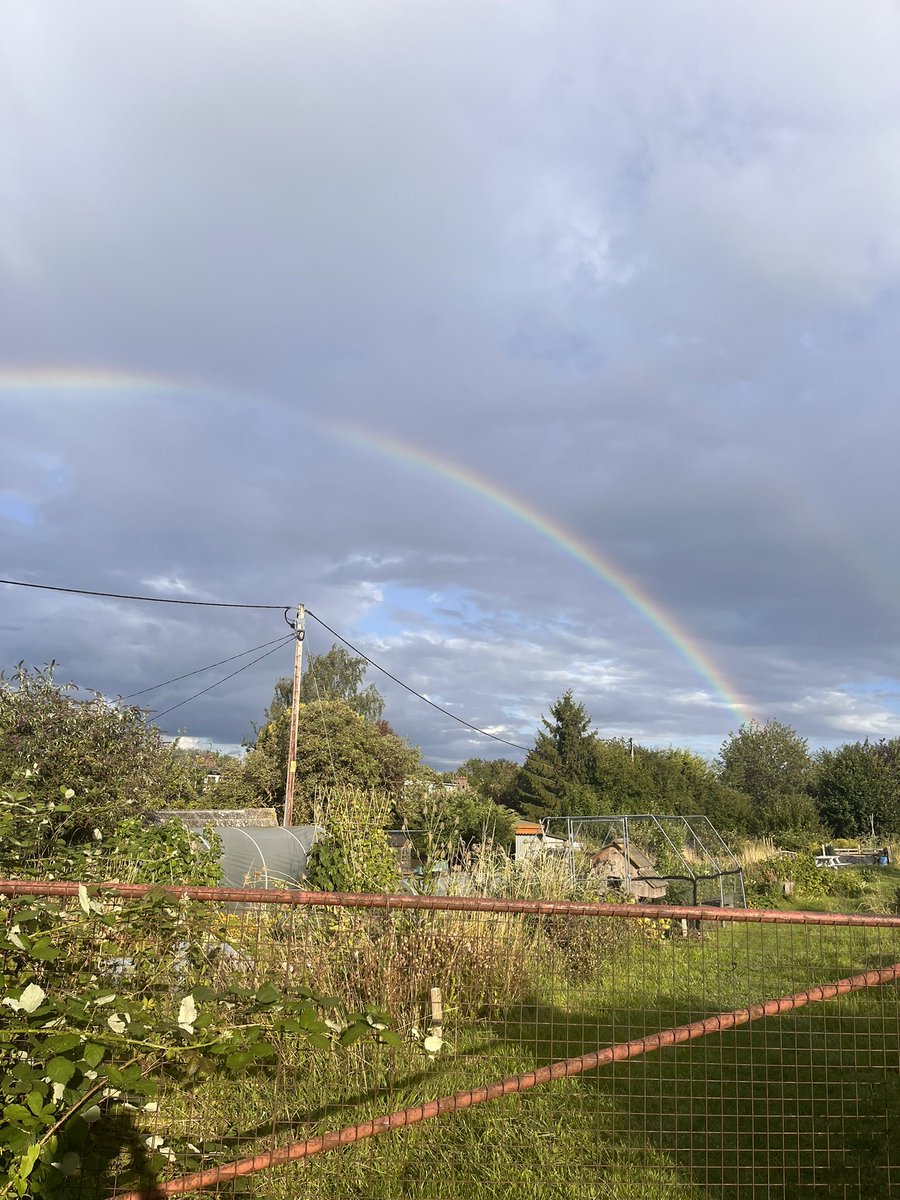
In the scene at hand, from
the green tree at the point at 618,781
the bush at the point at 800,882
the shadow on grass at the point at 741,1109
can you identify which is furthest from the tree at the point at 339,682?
the shadow on grass at the point at 741,1109

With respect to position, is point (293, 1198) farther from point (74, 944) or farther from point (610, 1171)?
point (610, 1171)

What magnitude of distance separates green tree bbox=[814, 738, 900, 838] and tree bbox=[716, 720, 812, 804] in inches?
656

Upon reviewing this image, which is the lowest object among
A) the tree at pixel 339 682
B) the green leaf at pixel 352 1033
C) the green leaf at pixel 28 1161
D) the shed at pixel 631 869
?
the shed at pixel 631 869

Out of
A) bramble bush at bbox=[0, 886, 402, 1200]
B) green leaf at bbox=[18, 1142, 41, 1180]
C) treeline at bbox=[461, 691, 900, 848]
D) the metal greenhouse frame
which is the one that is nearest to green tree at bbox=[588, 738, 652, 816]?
treeline at bbox=[461, 691, 900, 848]

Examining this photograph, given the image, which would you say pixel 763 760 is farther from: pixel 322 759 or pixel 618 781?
pixel 322 759

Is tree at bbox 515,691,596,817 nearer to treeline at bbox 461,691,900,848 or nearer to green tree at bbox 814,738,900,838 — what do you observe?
treeline at bbox 461,691,900,848

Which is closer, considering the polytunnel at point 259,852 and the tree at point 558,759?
the polytunnel at point 259,852

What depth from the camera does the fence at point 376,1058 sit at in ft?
7.89

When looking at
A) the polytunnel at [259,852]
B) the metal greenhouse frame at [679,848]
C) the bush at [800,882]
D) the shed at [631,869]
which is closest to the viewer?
the polytunnel at [259,852]

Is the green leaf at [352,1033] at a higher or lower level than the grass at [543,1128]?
higher

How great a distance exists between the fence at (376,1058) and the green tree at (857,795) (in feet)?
117

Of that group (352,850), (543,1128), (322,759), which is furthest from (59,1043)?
(322,759)

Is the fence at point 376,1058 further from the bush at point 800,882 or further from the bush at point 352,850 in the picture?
the bush at point 800,882

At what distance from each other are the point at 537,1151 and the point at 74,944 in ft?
6.85
